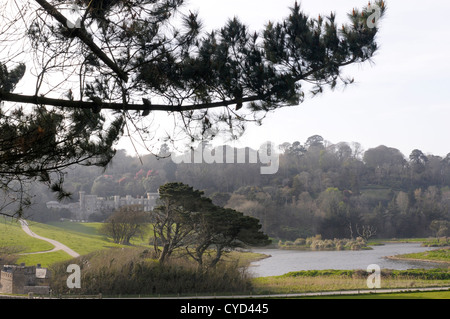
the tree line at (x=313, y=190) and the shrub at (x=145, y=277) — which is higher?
the tree line at (x=313, y=190)

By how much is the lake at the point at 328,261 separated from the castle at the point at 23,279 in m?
5.67

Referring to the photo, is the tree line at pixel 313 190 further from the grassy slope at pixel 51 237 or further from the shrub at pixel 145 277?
the shrub at pixel 145 277

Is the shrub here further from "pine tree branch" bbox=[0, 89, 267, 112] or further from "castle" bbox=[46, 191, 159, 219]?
"castle" bbox=[46, 191, 159, 219]

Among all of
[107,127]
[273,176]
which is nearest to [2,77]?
[107,127]

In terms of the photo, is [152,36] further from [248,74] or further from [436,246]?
[436,246]

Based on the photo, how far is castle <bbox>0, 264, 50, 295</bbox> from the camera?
11766 mm

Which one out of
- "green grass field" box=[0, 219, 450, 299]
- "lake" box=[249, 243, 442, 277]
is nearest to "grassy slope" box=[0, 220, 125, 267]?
"green grass field" box=[0, 219, 450, 299]

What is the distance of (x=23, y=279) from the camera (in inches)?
470

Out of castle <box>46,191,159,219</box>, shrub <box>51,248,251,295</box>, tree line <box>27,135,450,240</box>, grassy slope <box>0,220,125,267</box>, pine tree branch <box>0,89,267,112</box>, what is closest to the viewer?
pine tree branch <box>0,89,267,112</box>

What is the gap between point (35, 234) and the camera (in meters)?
20.0

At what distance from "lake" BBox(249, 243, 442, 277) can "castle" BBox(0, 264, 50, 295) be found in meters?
5.67

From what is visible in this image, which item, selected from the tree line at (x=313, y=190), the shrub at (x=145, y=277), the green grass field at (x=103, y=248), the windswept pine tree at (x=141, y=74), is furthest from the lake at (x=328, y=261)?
the windswept pine tree at (x=141, y=74)

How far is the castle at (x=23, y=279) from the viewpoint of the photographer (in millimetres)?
11766

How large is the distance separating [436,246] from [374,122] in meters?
10.0
